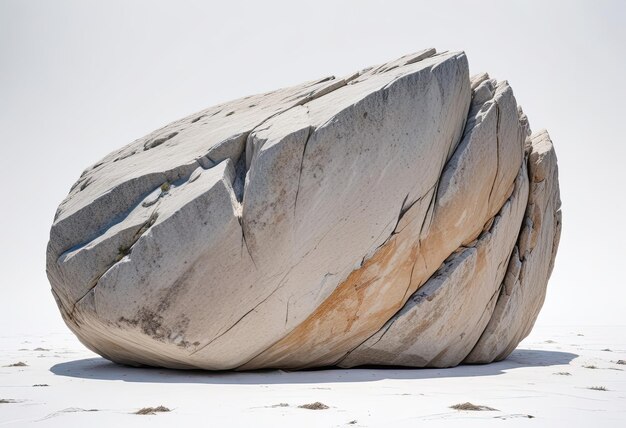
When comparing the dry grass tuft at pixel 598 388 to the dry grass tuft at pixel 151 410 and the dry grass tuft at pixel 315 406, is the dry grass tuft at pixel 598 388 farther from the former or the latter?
the dry grass tuft at pixel 151 410

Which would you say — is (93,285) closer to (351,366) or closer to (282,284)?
(282,284)

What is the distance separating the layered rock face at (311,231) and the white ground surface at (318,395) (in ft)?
2.14

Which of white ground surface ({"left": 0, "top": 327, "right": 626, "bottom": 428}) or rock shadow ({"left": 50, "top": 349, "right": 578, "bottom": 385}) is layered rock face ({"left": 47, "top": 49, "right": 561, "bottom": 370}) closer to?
rock shadow ({"left": 50, "top": 349, "right": 578, "bottom": 385})

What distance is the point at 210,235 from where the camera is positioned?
9539 millimetres

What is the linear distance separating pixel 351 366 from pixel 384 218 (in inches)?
116

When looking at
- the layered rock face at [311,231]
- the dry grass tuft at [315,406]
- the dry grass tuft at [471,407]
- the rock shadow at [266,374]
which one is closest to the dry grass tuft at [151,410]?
the dry grass tuft at [315,406]

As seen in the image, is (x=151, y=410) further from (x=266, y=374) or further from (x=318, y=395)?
(x=266, y=374)

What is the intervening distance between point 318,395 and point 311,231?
8.99ft

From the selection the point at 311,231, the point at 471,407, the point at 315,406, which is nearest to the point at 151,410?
the point at 315,406

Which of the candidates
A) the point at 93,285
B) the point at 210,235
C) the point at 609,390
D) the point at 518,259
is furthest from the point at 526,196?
the point at 93,285

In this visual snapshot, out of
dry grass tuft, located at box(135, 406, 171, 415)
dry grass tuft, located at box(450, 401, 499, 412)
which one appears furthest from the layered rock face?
dry grass tuft, located at box(450, 401, 499, 412)

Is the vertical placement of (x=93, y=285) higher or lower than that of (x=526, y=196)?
lower

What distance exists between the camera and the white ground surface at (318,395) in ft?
21.1

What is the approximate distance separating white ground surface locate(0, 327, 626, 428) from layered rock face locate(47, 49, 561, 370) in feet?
2.14
